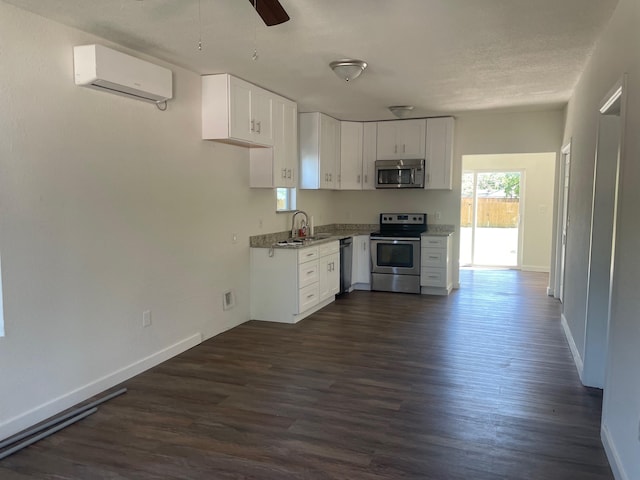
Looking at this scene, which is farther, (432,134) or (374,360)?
(432,134)

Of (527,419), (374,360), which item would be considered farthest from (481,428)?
(374,360)

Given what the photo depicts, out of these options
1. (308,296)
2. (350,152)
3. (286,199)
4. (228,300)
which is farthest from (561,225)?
(228,300)

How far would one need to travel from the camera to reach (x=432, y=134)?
21.9 feet

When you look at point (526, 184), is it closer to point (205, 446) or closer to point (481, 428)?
point (481, 428)

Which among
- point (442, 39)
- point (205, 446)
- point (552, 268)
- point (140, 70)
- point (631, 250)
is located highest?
point (442, 39)

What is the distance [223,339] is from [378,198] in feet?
12.5

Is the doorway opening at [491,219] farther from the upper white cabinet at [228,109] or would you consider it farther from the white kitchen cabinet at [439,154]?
the upper white cabinet at [228,109]

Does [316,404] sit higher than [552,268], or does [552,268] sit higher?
[552,268]

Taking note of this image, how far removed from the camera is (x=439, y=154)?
6.67 meters

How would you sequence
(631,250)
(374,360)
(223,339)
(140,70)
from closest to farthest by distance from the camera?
(631,250), (140,70), (374,360), (223,339)

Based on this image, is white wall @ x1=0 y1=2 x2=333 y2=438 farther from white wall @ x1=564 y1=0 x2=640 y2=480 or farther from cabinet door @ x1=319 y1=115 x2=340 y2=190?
white wall @ x1=564 y1=0 x2=640 y2=480

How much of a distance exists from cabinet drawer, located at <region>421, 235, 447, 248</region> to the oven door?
9 centimetres

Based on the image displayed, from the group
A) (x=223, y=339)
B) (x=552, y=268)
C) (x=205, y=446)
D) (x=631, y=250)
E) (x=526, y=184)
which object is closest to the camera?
(x=631, y=250)

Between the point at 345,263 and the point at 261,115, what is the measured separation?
2633 mm
